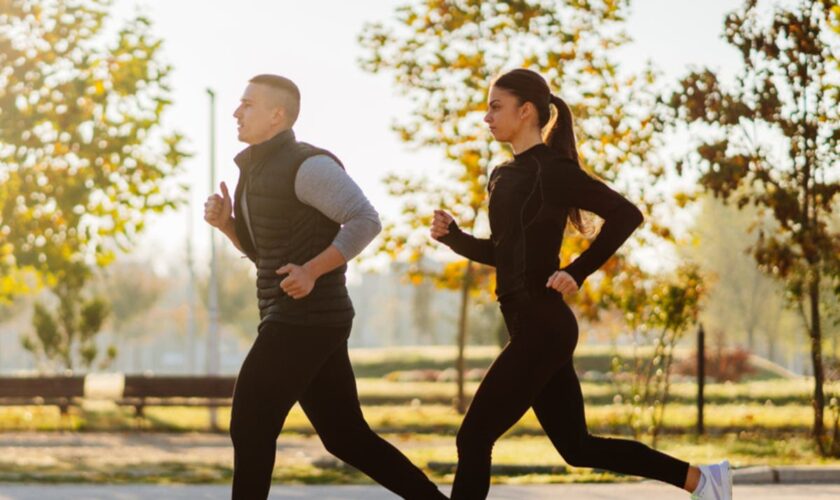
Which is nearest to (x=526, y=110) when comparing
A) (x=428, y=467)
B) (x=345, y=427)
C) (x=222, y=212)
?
(x=222, y=212)

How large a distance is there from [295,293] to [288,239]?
286mm

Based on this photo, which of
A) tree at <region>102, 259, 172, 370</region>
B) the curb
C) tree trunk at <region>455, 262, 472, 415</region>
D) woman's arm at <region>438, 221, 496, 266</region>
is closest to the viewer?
woman's arm at <region>438, 221, 496, 266</region>

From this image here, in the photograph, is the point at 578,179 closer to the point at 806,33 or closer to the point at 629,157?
the point at 806,33

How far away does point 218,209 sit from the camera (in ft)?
19.5

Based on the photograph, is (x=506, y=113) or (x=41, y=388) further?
(x=41, y=388)

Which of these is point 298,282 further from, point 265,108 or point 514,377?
point 514,377

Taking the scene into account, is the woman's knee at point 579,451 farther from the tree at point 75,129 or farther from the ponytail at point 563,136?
the tree at point 75,129

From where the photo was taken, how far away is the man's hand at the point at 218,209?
5930mm

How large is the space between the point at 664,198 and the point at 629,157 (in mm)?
788

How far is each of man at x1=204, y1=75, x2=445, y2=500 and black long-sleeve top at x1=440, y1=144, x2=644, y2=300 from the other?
51 cm

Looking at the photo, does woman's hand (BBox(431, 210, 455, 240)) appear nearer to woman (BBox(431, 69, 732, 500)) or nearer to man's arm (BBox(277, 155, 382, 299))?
woman (BBox(431, 69, 732, 500))

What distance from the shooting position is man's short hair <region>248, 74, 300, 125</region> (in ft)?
19.0

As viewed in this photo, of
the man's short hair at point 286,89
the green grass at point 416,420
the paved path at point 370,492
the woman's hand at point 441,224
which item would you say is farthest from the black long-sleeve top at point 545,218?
the green grass at point 416,420

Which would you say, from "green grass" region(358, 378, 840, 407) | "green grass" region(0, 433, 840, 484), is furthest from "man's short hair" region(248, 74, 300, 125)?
"green grass" region(358, 378, 840, 407)
